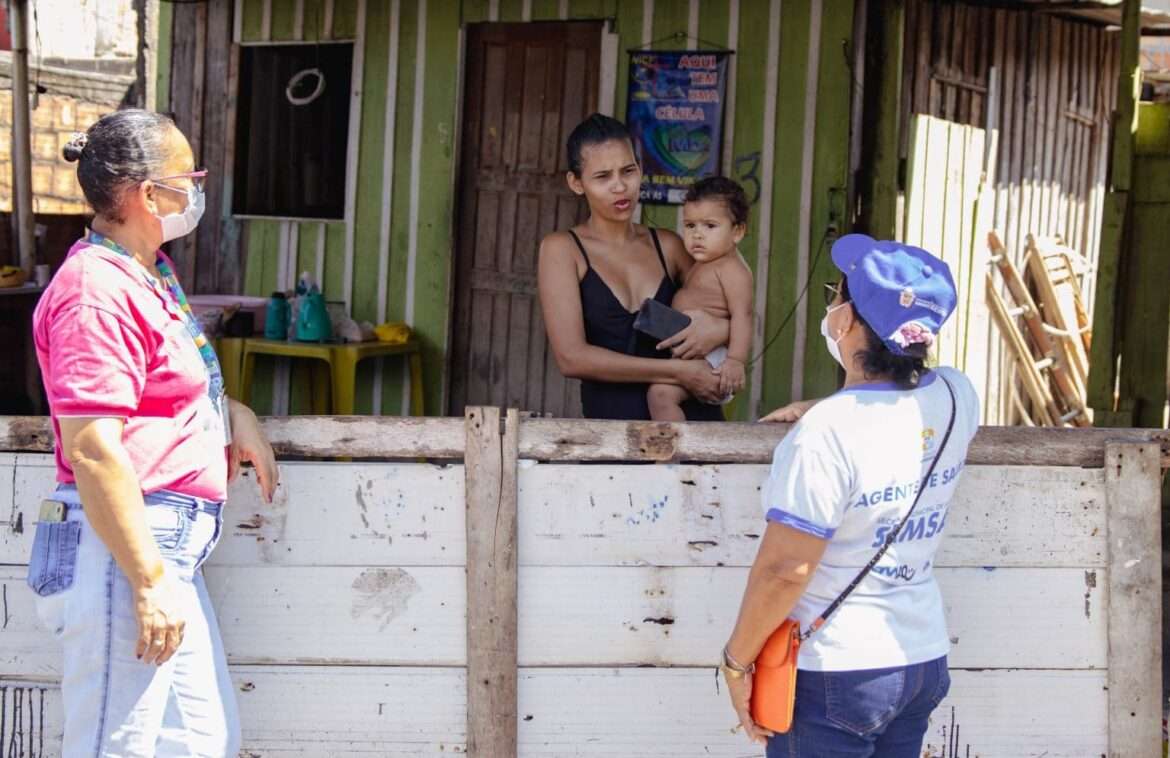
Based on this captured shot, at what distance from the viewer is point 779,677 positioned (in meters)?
2.59

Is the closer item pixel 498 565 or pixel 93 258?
pixel 93 258

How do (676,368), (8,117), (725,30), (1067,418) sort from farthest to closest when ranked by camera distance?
(8,117) → (1067,418) → (725,30) → (676,368)

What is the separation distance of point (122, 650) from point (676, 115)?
4739 mm

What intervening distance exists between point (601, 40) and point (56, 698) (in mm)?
4579

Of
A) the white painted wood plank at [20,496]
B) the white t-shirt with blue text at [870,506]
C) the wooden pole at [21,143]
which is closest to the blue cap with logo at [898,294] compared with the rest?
the white t-shirt with blue text at [870,506]

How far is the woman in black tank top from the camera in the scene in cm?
384

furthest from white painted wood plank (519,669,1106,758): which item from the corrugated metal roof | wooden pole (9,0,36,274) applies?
wooden pole (9,0,36,274)

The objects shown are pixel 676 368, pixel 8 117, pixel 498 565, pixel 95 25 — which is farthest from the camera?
pixel 95 25

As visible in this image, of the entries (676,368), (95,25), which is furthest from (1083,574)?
(95,25)

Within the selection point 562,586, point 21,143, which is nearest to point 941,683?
point 562,586

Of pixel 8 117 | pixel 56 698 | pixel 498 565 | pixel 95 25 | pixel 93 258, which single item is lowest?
pixel 56 698

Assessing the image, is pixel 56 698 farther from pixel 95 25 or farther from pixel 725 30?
pixel 95 25

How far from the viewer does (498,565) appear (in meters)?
3.22

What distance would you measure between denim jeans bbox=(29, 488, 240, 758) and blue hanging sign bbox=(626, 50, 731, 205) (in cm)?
440
